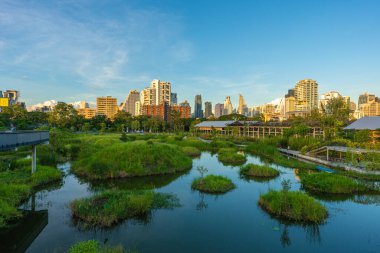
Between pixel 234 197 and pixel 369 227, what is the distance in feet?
28.1

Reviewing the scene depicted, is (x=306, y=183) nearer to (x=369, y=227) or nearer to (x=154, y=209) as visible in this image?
(x=369, y=227)

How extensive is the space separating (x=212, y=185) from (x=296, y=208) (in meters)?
7.45

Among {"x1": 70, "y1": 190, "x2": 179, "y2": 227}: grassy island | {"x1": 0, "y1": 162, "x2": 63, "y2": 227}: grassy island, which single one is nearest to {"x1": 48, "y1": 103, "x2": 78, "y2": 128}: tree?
{"x1": 0, "y1": 162, "x2": 63, "y2": 227}: grassy island

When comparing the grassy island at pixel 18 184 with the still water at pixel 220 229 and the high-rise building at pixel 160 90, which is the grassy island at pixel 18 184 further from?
the high-rise building at pixel 160 90

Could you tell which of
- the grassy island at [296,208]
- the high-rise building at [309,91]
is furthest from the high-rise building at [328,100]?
the grassy island at [296,208]

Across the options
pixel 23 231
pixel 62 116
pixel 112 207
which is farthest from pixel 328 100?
pixel 62 116

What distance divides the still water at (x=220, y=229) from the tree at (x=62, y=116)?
266 feet

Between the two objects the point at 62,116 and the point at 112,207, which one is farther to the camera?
the point at 62,116

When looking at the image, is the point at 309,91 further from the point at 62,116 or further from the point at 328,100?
the point at 62,116

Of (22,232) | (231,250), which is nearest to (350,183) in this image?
(231,250)

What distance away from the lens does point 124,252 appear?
9984 millimetres

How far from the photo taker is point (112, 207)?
1402cm

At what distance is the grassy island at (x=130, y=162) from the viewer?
2368cm

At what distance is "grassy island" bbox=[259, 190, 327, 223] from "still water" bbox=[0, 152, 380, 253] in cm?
58
